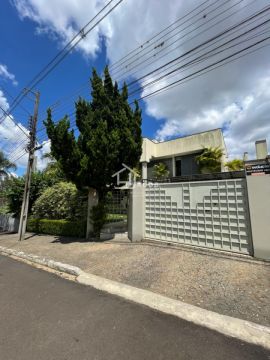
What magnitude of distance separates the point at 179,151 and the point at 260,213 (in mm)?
11896

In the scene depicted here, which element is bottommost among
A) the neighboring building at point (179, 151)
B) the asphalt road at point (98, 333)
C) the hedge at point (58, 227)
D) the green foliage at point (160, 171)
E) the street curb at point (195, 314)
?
the asphalt road at point (98, 333)

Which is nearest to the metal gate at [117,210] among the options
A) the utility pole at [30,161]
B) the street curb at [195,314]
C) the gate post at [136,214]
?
the gate post at [136,214]

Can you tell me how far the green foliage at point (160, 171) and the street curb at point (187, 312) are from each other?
1284cm

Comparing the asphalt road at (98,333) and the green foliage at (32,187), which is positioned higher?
the green foliage at (32,187)

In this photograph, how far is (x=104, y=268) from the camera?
589 cm

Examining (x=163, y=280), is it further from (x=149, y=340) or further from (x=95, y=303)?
(x=149, y=340)

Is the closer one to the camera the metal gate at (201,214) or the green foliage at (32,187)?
the metal gate at (201,214)

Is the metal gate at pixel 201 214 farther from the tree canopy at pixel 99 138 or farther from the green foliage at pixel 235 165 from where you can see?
the green foliage at pixel 235 165

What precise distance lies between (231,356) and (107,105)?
9688 millimetres

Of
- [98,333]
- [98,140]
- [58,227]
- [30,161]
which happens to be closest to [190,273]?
[98,333]

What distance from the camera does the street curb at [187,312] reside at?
113 inches

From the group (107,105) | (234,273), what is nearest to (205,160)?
(107,105)

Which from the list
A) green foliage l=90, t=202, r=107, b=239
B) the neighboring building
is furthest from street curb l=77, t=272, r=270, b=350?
the neighboring building

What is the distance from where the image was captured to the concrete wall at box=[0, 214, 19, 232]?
17428 mm
